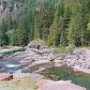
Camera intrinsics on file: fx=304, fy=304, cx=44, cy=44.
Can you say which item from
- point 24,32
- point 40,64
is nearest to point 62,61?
point 40,64

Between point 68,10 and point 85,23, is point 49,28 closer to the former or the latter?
point 68,10

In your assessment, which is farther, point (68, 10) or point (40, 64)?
point (68, 10)

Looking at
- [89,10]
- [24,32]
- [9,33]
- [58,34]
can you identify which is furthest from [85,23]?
[9,33]

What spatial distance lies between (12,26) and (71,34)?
78512 millimetres

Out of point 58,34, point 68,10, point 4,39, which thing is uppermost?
point 68,10

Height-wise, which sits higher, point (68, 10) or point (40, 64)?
point (68, 10)

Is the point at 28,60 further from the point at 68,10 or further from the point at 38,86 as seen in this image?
the point at 38,86

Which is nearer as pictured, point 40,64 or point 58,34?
point 40,64

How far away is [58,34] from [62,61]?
3334 centimetres

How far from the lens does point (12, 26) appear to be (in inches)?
6644

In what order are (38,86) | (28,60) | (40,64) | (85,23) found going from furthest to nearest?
(85,23), (28,60), (40,64), (38,86)

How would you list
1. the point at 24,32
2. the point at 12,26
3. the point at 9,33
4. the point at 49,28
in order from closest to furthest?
the point at 49,28 → the point at 24,32 → the point at 9,33 → the point at 12,26

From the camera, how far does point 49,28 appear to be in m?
113

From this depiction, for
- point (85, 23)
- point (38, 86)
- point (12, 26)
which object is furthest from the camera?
point (12, 26)
